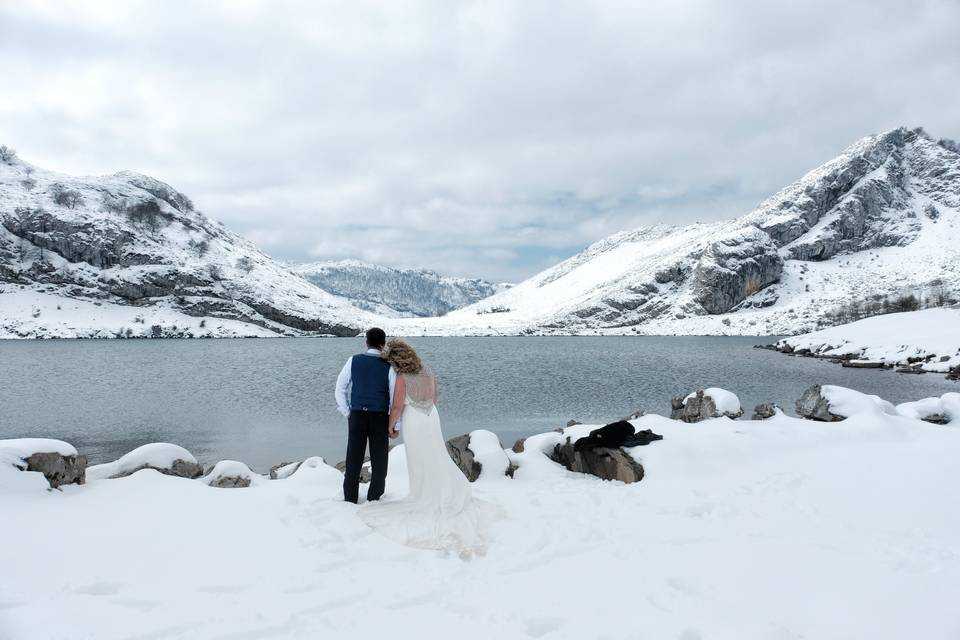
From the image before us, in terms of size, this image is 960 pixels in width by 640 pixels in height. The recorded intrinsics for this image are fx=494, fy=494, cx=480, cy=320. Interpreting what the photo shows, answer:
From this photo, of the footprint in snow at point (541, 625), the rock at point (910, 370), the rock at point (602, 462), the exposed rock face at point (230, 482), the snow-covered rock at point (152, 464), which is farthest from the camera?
the rock at point (910, 370)

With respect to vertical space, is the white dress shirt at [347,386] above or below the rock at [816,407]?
above

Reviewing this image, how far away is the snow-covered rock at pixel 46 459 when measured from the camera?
A: 30.2 feet

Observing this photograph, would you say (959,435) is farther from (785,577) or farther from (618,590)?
(618,590)

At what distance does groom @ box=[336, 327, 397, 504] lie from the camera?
30.8 ft

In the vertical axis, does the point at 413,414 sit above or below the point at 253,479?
above

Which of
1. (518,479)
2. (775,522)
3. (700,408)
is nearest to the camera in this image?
(775,522)

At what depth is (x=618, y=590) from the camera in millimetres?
6082

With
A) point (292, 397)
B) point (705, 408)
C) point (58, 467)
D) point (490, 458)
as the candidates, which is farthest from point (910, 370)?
point (58, 467)

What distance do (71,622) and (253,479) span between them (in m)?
8.07

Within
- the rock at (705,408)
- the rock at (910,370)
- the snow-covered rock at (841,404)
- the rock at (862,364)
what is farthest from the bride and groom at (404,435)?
the rock at (862,364)

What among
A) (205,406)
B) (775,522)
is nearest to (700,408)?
(775,522)

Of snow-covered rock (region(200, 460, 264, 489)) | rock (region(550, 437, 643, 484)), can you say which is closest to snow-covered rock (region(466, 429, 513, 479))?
rock (region(550, 437, 643, 484))

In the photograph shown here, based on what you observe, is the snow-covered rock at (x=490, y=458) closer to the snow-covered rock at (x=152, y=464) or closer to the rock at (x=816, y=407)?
the snow-covered rock at (x=152, y=464)

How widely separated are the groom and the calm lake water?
14.4 meters
